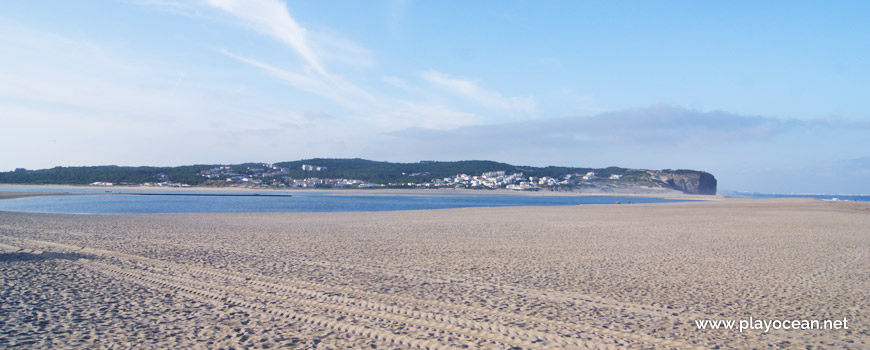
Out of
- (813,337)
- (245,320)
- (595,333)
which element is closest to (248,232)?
(245,320)

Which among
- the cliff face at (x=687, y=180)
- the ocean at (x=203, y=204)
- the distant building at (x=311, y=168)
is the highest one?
the distant building at (x=311, y=168)

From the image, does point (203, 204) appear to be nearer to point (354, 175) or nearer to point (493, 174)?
point (354, 175)

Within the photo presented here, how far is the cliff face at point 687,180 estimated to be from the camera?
108125mm

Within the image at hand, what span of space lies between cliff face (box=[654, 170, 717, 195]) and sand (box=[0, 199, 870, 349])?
103 meters

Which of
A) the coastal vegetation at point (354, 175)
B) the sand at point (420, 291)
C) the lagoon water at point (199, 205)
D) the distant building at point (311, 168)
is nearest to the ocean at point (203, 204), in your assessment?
the lagoon water at point (199, 205)

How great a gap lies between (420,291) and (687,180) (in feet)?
384

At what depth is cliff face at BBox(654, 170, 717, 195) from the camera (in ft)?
355

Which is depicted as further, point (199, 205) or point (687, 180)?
point (687, 180)

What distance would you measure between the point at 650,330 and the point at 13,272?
31.2ft

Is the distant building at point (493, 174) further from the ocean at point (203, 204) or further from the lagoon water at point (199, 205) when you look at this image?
the lagoon water at point (199, 205)

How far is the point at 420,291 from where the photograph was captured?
7.11m

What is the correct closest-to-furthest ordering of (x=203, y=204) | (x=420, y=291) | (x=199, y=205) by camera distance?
(x=420, y=291), (x=199, y=205), (x=203, y=204)

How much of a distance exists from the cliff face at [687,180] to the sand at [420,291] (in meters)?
103

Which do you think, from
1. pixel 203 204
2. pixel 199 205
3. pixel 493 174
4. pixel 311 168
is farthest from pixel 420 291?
pixel 311 168
